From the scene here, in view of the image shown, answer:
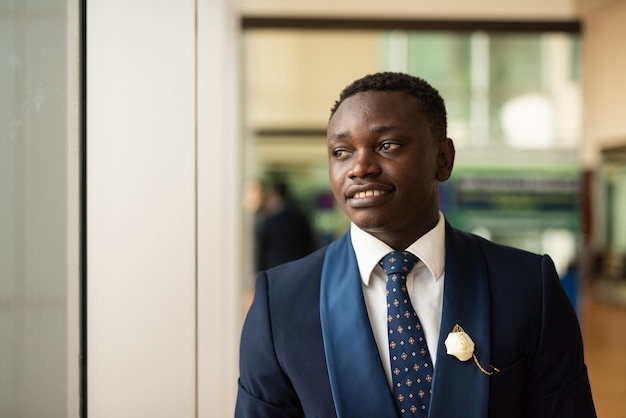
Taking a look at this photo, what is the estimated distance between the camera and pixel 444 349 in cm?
128

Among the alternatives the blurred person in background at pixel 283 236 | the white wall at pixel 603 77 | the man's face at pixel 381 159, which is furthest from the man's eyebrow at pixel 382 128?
the white wall at pixel 603 77

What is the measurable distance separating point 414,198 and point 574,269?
473 cm

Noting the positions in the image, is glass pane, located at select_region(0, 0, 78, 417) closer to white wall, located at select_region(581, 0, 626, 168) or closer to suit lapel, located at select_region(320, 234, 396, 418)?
suit lapel, located at select_region(320, 234, 396, 418)

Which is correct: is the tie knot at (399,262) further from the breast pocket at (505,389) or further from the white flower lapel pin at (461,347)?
the breast pocket at (505,389)

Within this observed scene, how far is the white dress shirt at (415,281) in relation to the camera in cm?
135

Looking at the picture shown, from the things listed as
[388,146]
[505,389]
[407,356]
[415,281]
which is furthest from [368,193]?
[505,389]

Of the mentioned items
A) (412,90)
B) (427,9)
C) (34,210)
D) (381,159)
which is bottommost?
(34,210)

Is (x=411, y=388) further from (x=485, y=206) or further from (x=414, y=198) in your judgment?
(x=485, y=206)

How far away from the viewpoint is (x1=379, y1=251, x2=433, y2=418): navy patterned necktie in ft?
4.20

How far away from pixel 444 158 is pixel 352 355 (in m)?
0.49

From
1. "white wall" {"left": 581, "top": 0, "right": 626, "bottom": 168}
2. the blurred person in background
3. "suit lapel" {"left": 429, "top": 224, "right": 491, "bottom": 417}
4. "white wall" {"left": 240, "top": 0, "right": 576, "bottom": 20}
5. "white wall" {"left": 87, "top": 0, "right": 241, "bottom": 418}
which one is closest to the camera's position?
"suit lapel" {"left": 429, "top": 224, "right": 491, "bottom": 417}

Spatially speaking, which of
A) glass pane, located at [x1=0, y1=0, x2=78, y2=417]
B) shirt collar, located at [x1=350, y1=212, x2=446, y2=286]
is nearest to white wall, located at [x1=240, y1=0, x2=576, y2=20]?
glass pane, located at [x1=0, y1=0, x2=78, y2=417]

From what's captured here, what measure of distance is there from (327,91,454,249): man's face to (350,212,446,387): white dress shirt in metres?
0.05

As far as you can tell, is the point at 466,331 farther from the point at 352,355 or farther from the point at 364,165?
the point at 364,165
